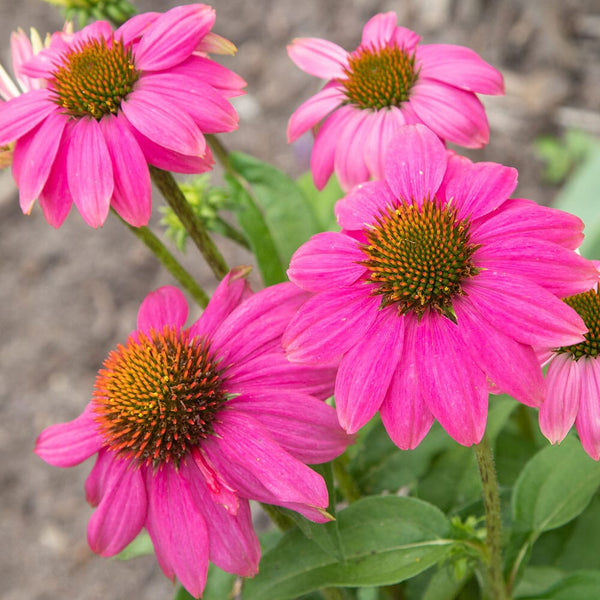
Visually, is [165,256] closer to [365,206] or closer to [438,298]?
[365,206]

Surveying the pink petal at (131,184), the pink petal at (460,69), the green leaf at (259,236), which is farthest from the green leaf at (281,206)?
the pink petal at (131,184)

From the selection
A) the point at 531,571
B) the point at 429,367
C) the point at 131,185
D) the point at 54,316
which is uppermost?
the point at 131,185

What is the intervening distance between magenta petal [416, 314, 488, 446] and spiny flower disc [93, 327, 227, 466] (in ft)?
0.94

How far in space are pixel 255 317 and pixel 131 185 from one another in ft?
0.73

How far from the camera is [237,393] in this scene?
927 millimetres

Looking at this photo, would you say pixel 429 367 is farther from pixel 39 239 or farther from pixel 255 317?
pixel 39 239

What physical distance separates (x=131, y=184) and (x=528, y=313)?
494 mm

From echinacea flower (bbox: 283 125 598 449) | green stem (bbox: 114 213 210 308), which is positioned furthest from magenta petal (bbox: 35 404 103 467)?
echinacea flower (bbox: 283 125 598 449)

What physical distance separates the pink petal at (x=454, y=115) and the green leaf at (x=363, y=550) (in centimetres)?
49

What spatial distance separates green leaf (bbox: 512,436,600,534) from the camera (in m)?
1.05

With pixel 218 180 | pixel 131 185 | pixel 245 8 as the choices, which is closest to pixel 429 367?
pixel 131 185

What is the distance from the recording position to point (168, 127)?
36.4 inches

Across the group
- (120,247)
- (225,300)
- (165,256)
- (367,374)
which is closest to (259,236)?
(165,256)

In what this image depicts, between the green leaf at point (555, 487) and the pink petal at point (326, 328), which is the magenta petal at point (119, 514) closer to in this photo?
the pink petal at point (326, 328)
